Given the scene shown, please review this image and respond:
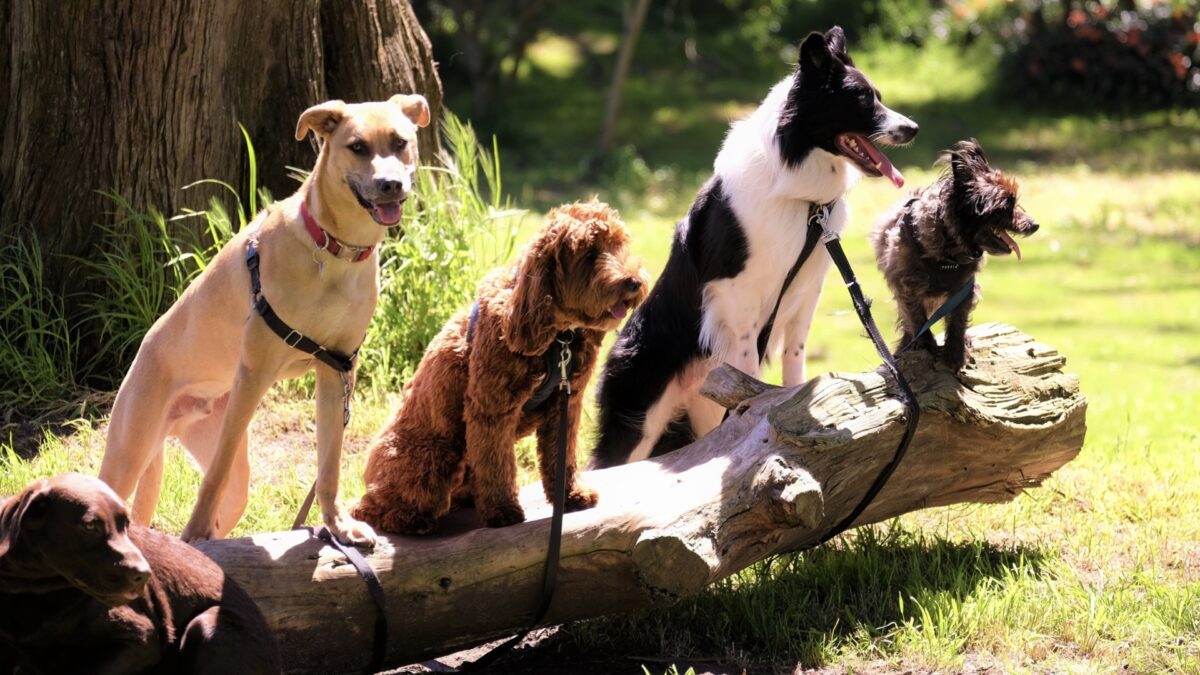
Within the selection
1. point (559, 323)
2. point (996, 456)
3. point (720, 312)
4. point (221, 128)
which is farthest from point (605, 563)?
point (221, 128)

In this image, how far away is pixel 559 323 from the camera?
3.71 m

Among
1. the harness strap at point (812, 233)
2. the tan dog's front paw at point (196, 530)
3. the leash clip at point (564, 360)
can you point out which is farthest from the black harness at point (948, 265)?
the tan dog's front paw at point (196, 530)

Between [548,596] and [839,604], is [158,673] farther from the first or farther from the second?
[839,604]

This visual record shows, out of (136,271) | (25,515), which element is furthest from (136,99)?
(25,515)

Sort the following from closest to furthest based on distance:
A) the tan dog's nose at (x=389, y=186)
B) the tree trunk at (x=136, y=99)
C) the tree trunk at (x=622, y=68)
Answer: the tan dog's nose at (x=389, y=186)
the tree trunk at (x=136, y=99)
the tree trunk at (x=622, y=68)

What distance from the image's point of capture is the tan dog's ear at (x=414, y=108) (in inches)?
155

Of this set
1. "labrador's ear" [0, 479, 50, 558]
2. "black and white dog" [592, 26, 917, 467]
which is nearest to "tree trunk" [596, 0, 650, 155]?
"black and white dog" [592, 26, 917, 467]

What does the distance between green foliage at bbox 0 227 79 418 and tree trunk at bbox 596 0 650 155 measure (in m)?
8.37

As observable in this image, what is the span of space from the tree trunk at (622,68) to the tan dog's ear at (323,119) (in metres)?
9.93

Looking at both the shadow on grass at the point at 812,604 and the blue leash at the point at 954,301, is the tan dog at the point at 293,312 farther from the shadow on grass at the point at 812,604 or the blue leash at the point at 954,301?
the blue leash at the point at 954,301

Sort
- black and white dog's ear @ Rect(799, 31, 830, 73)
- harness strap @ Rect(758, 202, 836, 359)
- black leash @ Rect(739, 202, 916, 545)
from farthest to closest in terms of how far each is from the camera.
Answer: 1. harness strap @ Rect(758, 202, 836, 359)
2. black and white dog's ear @ Rect(799, 31, 830, 73)
3. black leash @ Rect(739, 202, 916, 545)

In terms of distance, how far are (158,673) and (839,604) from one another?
2371mm

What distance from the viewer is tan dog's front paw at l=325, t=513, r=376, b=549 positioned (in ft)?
12.4

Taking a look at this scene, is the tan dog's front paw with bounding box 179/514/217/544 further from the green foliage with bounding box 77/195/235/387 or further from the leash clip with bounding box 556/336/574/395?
the green foliage with bounding box 77/195/235/387
